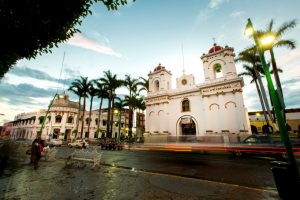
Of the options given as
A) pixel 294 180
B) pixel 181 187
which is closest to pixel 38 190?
pixel 181 187

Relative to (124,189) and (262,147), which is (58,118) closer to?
(124,189)

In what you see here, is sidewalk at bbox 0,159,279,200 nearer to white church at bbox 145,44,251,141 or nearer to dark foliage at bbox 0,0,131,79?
dark foliage at bbox 0,0,131,79

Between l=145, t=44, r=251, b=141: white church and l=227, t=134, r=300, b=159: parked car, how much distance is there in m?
7.26

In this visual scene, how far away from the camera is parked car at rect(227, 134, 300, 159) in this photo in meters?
11.8

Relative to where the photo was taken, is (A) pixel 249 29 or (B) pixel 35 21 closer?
(B) pixel 35 21

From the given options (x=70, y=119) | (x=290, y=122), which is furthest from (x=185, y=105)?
(x=70, y=119)

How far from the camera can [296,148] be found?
458 inches

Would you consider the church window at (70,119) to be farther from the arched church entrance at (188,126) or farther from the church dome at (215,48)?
the church dome at (215,48)

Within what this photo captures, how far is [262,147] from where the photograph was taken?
41.7 ft

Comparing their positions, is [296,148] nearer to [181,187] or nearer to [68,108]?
[181,187]

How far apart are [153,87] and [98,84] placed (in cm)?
1484

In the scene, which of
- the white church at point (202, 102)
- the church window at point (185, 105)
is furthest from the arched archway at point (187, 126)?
the church window at point (185, 105)

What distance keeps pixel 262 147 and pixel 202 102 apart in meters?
12.5

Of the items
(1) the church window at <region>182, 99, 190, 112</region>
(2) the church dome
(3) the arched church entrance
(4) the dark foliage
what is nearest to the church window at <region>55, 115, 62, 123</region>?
(3) the arched church entrance
